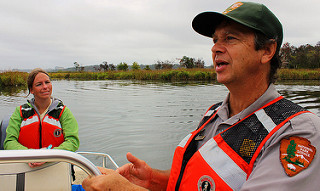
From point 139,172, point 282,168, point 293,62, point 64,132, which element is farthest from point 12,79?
point 293,62

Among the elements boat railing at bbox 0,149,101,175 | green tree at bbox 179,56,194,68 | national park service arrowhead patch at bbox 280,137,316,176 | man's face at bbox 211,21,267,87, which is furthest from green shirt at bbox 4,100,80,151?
green tree at bbox 179,56,194,68

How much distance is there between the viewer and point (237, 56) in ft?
4.10

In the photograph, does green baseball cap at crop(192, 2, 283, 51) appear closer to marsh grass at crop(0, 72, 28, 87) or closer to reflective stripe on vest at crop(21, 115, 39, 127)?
reflective stripe on vest at crop(21, 115, 39, 127)

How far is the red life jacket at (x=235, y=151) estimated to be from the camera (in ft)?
3.37

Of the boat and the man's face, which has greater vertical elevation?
the man's face

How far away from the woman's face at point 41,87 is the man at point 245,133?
1.75 metres

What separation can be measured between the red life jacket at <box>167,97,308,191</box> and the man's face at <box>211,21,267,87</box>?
0.21 m

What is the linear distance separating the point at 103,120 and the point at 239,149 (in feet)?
26.0

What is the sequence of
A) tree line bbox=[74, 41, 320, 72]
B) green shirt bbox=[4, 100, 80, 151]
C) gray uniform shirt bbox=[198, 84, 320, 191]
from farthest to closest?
tree line bbox=[74, 41, 320, 72] → green shirt bbox=[4, 100, 80, 151] → gray uniform shirt bbox=[198, 84, 320, 191]

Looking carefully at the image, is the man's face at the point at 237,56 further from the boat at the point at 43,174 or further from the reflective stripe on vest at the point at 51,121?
the reflective stripe on vest at the point at 51,121

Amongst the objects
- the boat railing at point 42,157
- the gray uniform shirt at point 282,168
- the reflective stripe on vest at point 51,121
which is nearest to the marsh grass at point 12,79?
the reflective stripe on vest at point 51,121

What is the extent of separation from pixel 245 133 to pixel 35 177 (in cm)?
131

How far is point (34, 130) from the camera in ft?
8.64

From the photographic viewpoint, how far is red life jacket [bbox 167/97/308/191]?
103cm
